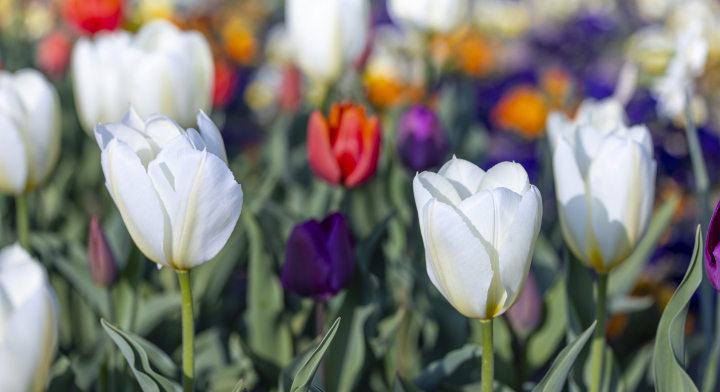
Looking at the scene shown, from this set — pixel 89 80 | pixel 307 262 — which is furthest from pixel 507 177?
pixel 89 80

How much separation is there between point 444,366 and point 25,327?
38cm

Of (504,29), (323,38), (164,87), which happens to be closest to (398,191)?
(323,38)

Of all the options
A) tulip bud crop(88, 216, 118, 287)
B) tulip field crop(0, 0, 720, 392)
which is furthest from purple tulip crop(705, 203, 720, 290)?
tulip bud crop(88, 216, 118, 287)

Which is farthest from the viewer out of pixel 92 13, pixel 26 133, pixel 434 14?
pixel 92 13

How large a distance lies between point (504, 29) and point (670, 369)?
2.71 meters

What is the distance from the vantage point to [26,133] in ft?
2.58

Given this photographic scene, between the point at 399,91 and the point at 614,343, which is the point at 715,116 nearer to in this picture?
the point at 399,91

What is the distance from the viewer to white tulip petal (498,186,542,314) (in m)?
0.48

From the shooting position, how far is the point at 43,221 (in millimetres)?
1168

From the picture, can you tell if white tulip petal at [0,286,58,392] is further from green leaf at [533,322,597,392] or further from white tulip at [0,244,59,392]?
green leaf at [533,322,597,392]

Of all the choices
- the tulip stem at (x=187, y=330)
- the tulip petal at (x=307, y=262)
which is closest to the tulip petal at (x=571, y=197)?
the tulip petal at (x=307, y=262)

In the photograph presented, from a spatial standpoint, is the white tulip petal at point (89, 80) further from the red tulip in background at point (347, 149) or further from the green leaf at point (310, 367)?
the green leaf at point (310, 367)

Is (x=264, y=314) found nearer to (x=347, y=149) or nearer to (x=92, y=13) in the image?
(x=347, y=149)

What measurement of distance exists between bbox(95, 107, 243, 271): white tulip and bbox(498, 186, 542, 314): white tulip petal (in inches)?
8.3
